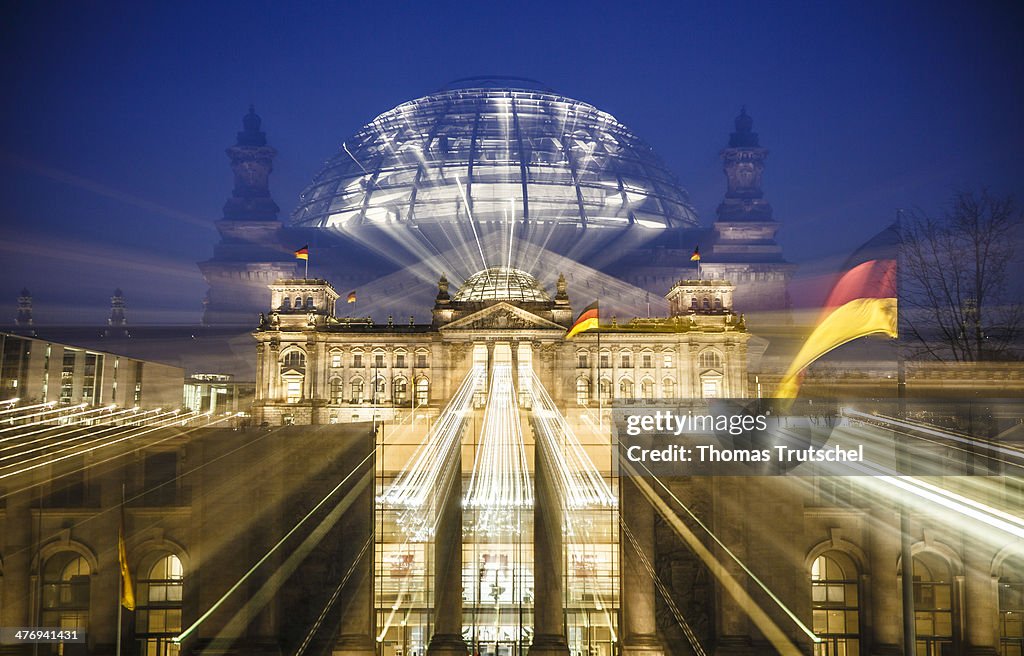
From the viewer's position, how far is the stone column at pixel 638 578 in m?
26.2

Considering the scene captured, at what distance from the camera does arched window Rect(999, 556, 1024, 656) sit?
23.7 meters

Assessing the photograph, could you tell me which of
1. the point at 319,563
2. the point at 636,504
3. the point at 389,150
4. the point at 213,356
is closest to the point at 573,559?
the point at 636,504

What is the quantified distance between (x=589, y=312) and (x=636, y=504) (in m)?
26.2

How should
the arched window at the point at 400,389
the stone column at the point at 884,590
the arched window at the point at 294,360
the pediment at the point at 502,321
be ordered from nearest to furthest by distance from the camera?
the stone column at the point at 884,590
the pediment at the point at 502,321
the arched window at the point at 400,389
the arched window at the point at 294,360

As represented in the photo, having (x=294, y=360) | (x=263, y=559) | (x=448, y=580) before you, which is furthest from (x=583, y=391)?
(x=263, y=559)

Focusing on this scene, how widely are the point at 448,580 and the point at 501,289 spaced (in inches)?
1666

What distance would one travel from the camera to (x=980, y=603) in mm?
23766

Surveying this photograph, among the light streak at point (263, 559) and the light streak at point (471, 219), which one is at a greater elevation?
the light streak at point (471, 219)

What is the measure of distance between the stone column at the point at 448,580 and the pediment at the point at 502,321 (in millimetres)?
35466

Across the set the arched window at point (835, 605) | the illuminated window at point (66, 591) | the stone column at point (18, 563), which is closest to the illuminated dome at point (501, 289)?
the arched window at point (835, 605)

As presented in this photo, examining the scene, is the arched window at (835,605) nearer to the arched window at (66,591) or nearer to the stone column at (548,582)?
the stone column at (548,582)

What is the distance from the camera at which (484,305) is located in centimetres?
6431

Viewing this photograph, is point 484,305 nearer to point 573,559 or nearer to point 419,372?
point 419,372

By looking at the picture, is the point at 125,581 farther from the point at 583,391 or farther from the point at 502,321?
the point at 583,391
